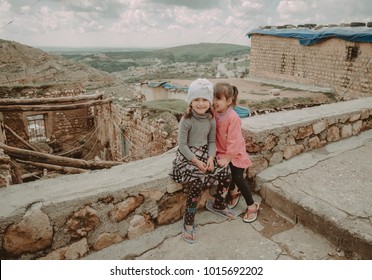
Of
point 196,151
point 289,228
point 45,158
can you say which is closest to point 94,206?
point 196,151

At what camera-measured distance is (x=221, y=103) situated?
8.09ft

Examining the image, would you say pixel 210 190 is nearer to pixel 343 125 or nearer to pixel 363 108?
pixel 343 125

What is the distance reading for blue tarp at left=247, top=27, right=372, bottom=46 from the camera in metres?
11.6

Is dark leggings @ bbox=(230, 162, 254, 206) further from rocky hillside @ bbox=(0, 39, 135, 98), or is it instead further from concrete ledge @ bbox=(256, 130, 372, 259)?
rocky hillside @ bbox=(0, 39, 135, 98)

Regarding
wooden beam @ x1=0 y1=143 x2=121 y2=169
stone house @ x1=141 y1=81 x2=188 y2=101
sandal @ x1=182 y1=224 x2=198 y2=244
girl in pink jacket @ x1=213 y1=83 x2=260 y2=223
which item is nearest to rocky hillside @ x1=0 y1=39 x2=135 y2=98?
stone house @ x1=141 y1=81 x2=188 y2=101

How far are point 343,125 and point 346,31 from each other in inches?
435

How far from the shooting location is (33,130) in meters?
13.2

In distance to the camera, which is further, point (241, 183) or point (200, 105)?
point (241, 183)

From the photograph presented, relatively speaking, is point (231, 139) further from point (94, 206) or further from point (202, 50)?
point (202, 50)

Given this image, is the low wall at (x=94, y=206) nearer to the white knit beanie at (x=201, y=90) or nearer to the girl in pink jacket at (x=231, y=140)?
the girl in pink jacket at (x=231, y=140)

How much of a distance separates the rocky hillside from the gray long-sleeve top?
12.5 meters

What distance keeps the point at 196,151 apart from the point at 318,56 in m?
14.8

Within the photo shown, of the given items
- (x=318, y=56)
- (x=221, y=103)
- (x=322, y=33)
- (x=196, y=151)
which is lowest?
(x=196, y=151)
